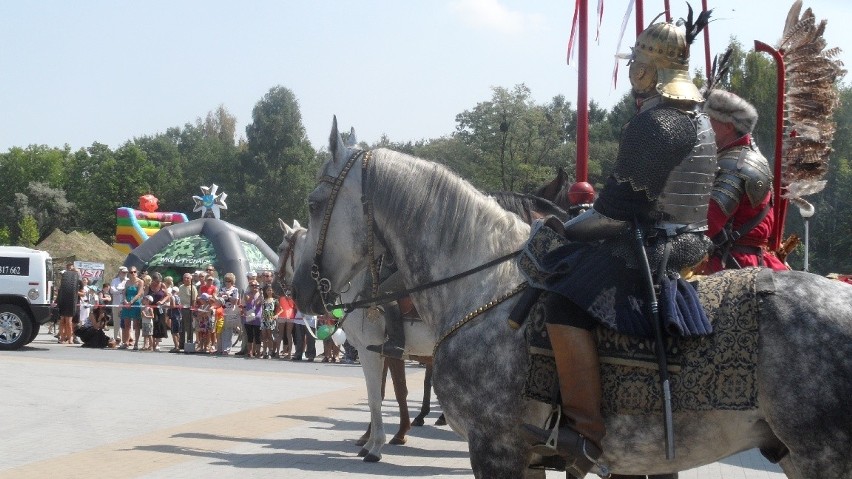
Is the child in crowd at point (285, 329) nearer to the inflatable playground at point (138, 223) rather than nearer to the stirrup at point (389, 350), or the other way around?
the stirrup at point (389, 350)

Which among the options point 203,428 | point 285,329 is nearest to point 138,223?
point 285,329

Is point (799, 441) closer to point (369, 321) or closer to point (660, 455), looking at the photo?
point (660, 455)

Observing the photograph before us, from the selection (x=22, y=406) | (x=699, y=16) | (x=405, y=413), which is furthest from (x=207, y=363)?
(x=699, y=16)

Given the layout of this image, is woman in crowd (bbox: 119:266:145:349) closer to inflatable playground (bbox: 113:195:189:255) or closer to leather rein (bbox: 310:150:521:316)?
leather rein (bbox: 310:150:521:316)

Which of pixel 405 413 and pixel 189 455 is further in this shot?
pixel 405 413

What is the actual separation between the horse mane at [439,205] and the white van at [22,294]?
19.9 metres

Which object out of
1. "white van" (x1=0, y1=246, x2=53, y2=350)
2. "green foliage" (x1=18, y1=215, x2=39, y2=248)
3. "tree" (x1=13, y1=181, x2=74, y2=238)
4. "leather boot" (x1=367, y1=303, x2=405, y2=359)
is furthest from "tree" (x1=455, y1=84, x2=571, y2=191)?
"tree" (x1=13, y1=181, x2=74, y2=238)

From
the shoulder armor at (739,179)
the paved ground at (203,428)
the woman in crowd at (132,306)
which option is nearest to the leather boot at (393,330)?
the paved ground at (203,428)

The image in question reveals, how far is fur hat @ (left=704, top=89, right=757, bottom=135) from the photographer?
534cm

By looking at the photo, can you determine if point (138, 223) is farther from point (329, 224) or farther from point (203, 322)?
point (329, 224)

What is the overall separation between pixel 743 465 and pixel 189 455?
18.4 feet

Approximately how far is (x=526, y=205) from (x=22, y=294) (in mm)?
18179

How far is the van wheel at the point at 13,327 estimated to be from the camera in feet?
76.1

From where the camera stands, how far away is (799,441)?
395cm
